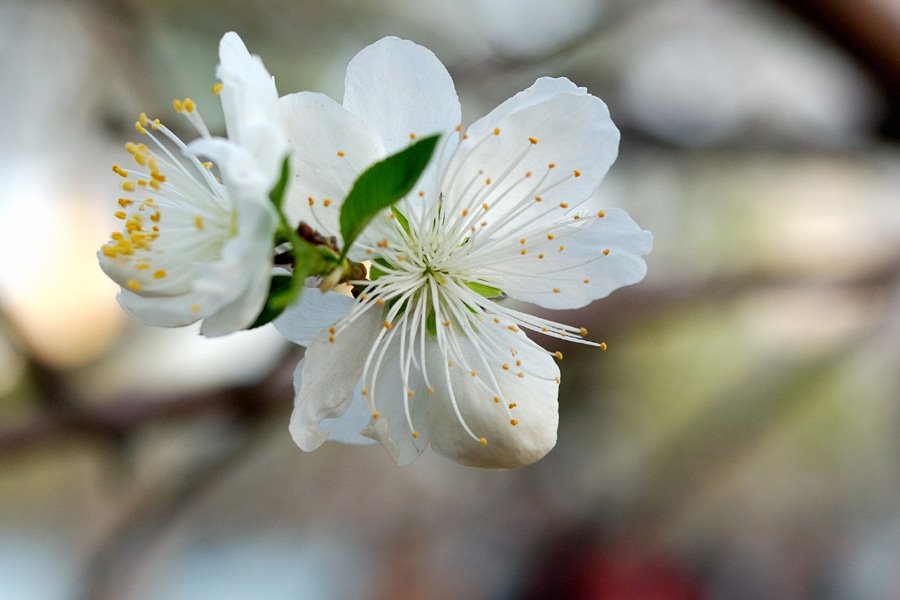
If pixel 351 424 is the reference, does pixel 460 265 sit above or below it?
above

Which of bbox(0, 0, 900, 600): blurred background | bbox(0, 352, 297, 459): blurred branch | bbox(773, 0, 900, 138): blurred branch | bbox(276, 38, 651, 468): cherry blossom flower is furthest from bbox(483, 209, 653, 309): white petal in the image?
bbox(773, 0, 900, 138): blurred branch

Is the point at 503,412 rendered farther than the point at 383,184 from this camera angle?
Yes

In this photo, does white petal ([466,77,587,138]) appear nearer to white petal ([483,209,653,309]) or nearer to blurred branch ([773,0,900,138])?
white petal ([483,209,653,309])

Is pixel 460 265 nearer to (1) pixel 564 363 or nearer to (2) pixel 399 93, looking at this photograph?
(2) pixel 399 93

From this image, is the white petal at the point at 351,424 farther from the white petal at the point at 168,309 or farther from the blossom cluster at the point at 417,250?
the white petal at the point at 168,309

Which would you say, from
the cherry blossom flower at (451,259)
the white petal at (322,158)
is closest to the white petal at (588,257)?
the cherry blossom flower at (451,259)

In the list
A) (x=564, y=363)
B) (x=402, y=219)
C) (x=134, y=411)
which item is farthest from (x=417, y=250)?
(x=564, y=363)
